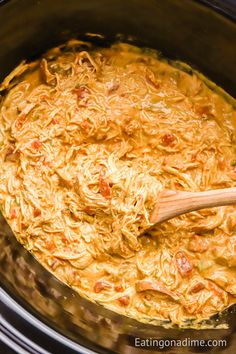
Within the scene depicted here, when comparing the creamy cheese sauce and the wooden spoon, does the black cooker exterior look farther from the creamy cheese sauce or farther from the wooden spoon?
the wooden spoon

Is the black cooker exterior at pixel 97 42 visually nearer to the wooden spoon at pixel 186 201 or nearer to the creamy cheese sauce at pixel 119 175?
the creamy cheese sauce at pixel 119 175

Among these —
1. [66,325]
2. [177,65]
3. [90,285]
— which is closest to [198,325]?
[90,285]

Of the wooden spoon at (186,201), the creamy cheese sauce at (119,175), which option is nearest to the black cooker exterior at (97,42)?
the creamy cheese sauce at (119,175)

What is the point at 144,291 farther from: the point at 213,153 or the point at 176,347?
the point at 213,153

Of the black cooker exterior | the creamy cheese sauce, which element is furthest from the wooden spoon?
the black cooker exterior

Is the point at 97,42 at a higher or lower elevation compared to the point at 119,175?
higher

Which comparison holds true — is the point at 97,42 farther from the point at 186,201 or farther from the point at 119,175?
the point at 186,201

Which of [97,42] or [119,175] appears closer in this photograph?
→ [119,175]

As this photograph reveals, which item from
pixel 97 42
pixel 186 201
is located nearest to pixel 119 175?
pixel 186 201
